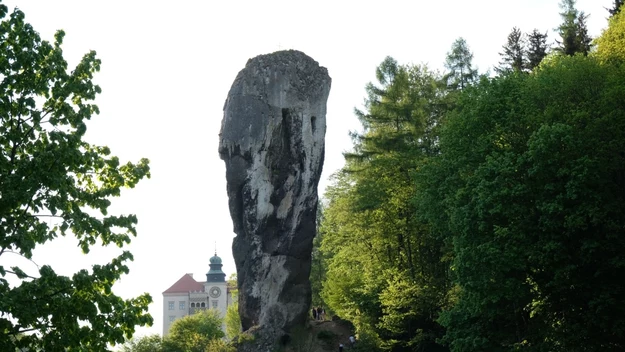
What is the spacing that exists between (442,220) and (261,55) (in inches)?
519

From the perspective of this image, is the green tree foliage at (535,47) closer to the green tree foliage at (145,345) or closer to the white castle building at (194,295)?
the green tree foliage at (145,345)

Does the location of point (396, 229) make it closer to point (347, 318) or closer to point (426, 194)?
point (347, 318)

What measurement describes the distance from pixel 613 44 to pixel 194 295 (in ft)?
298

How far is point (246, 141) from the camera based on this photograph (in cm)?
3706

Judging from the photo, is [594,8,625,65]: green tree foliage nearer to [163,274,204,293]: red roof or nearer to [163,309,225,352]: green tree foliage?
[163,309,225,352]: green tree foliage

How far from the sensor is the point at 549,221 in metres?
23.5

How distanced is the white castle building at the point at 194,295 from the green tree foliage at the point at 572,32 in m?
76.2

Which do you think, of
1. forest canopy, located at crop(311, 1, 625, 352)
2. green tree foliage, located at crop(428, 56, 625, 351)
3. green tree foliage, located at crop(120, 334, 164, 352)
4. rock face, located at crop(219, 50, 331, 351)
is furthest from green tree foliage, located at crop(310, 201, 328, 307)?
green tree foliage, located at crop(428, 56, 625, 351)

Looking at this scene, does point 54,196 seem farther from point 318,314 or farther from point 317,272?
point 317,272

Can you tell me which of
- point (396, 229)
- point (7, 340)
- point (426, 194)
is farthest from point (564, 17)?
point (7, 340)

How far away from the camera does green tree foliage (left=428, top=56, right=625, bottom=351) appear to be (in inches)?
924

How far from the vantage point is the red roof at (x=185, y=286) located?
375ft

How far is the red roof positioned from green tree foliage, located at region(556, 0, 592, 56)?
79.8 meters

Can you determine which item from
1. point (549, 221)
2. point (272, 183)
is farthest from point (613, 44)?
point (272, 183)
